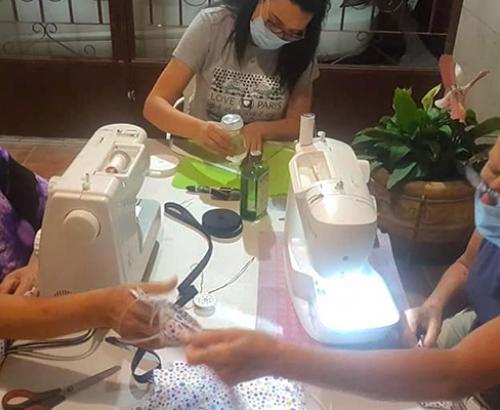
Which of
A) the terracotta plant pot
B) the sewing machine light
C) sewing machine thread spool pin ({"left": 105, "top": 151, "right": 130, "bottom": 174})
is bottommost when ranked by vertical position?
the terracotta plant pot

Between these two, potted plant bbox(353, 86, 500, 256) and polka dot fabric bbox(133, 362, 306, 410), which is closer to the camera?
polka dot fabric bbox(133, 362, 306, 410)

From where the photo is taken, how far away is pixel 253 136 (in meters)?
1.87

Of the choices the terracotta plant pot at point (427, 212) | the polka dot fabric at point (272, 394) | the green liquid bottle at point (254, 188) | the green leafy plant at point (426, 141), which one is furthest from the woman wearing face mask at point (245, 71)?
the polka dot fabric at point (272, 394)

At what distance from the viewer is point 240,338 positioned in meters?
0.92

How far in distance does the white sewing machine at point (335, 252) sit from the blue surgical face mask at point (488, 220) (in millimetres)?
217

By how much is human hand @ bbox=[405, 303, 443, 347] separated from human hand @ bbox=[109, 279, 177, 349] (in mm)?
617

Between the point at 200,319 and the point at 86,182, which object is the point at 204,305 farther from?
the point at 86,182

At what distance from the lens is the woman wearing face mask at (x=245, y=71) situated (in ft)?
6.22

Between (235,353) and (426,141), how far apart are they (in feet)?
5.18

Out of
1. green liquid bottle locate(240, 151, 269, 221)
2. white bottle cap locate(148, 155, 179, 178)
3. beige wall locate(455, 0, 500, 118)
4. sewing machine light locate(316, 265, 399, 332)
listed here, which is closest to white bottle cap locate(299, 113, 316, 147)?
green liquid bottle locate(240, 151, 269, 221)

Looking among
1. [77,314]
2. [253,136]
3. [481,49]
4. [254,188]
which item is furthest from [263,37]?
[481,49]

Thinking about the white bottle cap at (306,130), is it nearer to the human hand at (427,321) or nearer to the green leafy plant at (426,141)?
the human hand at (427,321)

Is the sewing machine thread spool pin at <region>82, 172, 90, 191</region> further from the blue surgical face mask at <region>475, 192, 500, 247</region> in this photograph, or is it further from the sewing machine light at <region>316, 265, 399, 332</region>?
the blue surgical face mask at <region>475, 192, 500, 247</region>

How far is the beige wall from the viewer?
2711 millimetres
